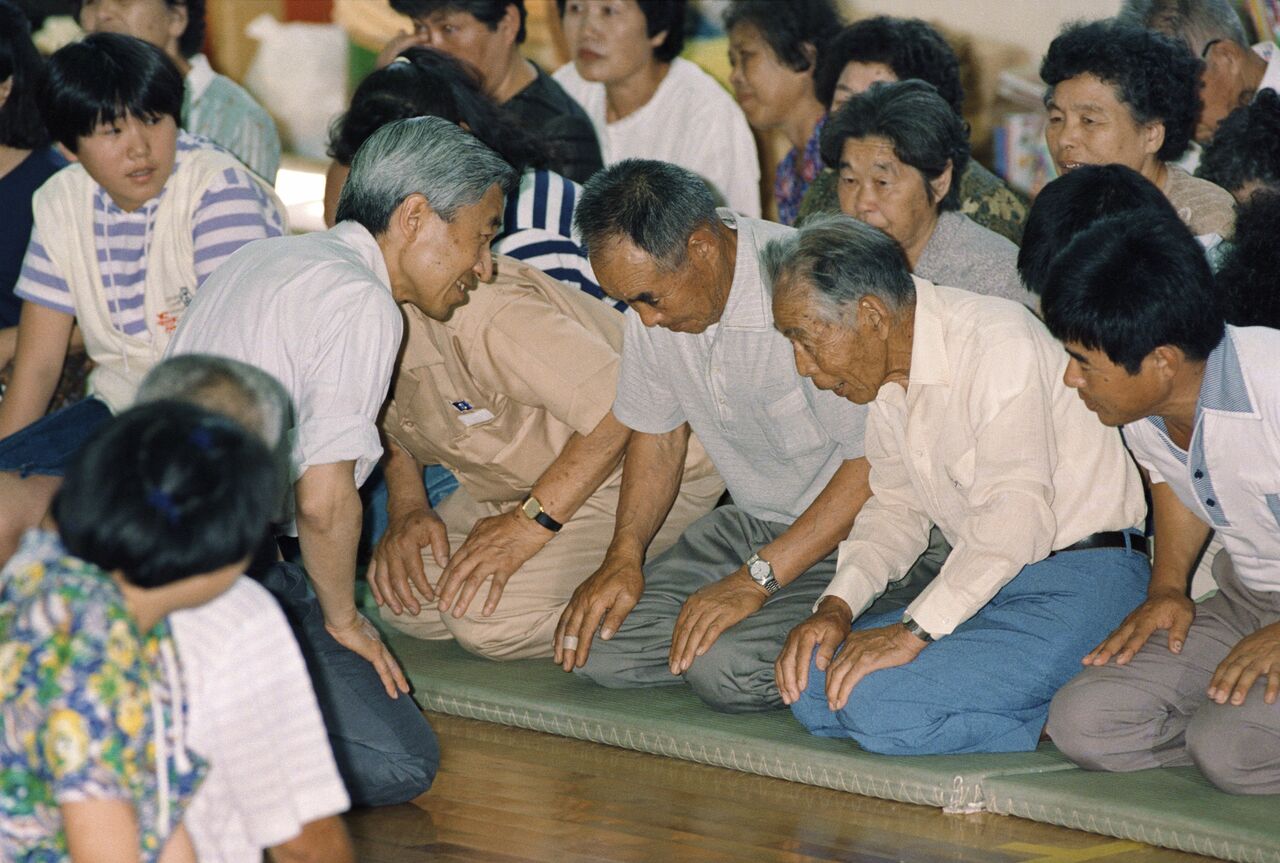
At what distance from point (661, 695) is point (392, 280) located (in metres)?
1.07

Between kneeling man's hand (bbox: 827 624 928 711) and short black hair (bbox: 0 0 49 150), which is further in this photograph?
short black hair (bbox: 0 0 49 150)

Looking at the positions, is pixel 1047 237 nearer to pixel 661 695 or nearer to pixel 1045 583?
pixel 1045 583

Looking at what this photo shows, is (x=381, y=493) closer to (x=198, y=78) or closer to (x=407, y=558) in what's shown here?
(x=407, y=558)

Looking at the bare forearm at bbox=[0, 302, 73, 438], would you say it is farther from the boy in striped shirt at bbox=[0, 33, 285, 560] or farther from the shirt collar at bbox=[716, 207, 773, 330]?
the shirt collar at bbox=[716, 207, 773, 330]

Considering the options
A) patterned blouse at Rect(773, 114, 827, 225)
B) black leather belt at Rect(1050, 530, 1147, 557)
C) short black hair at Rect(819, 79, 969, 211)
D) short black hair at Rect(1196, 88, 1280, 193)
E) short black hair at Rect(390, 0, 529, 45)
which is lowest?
black leather belt at Rect(1050, 530, 1147, 557)

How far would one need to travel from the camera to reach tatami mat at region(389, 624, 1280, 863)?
257cm

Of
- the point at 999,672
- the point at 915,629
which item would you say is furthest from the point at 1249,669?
the point at 915,629

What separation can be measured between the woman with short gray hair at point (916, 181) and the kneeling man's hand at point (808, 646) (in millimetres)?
877

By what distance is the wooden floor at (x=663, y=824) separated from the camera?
8.34ft

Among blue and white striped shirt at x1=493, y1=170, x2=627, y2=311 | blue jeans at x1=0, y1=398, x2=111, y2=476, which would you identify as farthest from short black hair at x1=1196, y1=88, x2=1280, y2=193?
blue jeans at x1=0, y1=398, x2=111, y2=476

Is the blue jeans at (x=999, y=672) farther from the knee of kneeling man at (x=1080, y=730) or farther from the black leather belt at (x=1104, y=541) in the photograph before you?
the knee of kneeling man at (x=1080, y=730)

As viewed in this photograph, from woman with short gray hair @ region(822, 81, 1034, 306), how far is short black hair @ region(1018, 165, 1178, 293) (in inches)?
16.7

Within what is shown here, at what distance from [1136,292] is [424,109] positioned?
62.6 inches

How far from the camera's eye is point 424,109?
3418mm
